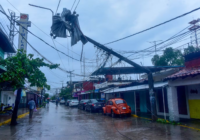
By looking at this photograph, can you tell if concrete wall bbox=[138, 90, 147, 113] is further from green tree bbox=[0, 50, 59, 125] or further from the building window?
green tree bbox=[0, 50, 59, 125]

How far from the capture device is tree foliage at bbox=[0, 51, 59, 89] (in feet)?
33.9

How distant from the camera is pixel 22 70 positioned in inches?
424

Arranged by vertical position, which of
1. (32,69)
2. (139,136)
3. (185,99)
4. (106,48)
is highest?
(106,48)

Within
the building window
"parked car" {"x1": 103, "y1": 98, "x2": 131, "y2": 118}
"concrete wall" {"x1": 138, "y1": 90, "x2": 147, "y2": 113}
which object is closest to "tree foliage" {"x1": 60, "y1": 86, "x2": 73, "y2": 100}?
"concrete wall" {"x1": 138, "y1": 90, "x2": 147, "y2": 113}

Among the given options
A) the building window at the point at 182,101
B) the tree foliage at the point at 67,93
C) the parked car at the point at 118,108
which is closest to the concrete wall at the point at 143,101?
the parked car at the point at 118,108

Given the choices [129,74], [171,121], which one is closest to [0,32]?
[171,121]

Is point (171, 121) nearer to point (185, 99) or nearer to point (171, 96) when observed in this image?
point (171, 96)

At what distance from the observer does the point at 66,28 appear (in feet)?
41.6

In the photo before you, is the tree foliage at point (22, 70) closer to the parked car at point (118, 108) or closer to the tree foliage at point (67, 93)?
the parked car at point (118, 108)

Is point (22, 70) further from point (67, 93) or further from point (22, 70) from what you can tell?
point (67, 93)

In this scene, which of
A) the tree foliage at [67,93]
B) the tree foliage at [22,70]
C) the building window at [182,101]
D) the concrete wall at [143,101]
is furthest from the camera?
the tree foliage at [67,93]

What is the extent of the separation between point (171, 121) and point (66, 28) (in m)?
9.19

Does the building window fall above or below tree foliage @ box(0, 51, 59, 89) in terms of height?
below

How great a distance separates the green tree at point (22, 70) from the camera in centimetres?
1033
